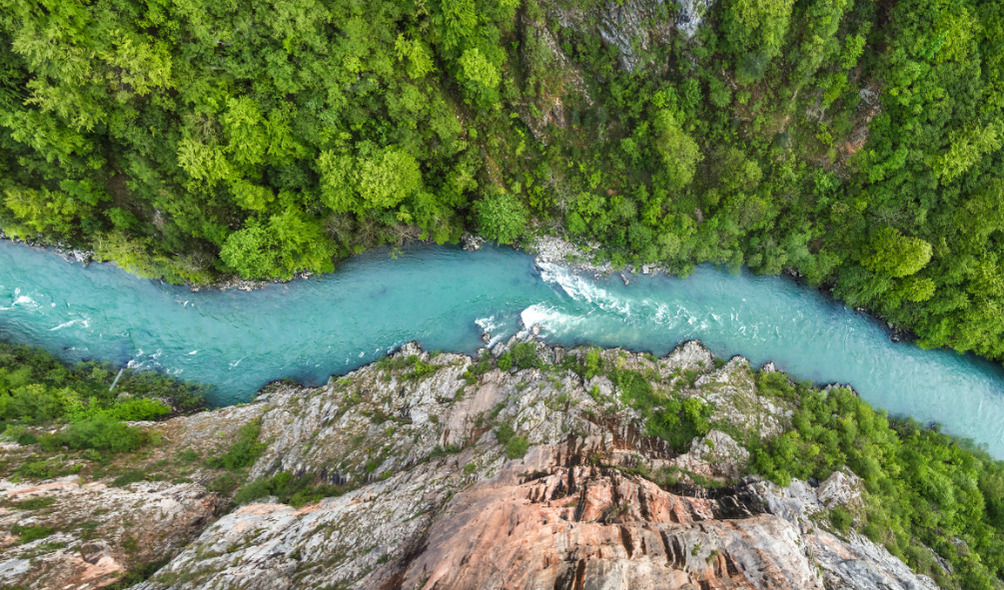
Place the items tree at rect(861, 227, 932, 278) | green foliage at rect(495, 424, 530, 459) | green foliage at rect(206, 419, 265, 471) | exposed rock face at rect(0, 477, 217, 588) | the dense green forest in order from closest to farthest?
1. exposed rock face at rect(0, 477, 217, 588)
2. the dense green forest
3. green foliage at rect(495, 424, 530, 459)
4. green foliage at rect(206, 419, 265, 471)
5. tree at rect(861, 227, 932, 278)

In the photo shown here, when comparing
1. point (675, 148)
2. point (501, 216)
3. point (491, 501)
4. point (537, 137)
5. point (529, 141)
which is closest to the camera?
point (491, 501)

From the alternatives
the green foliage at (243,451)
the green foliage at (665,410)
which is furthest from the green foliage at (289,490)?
the green foliage at (665,410)

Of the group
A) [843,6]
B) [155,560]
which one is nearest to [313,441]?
[155,560]

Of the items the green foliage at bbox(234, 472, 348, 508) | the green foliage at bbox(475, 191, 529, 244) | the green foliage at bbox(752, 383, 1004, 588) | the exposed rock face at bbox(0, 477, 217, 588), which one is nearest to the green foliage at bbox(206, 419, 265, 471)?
the green foliage at bbox(234, 472, 348, 508)

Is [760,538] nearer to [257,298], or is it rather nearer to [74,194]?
[257,298]

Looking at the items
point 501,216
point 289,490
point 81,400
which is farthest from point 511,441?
point 81,400

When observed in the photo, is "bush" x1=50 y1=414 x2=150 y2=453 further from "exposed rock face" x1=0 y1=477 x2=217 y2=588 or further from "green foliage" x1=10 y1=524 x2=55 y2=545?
"green foliage" x1=10 y1=524 x2=55 y2=545

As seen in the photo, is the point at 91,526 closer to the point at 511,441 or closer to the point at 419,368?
the point at 419,368
